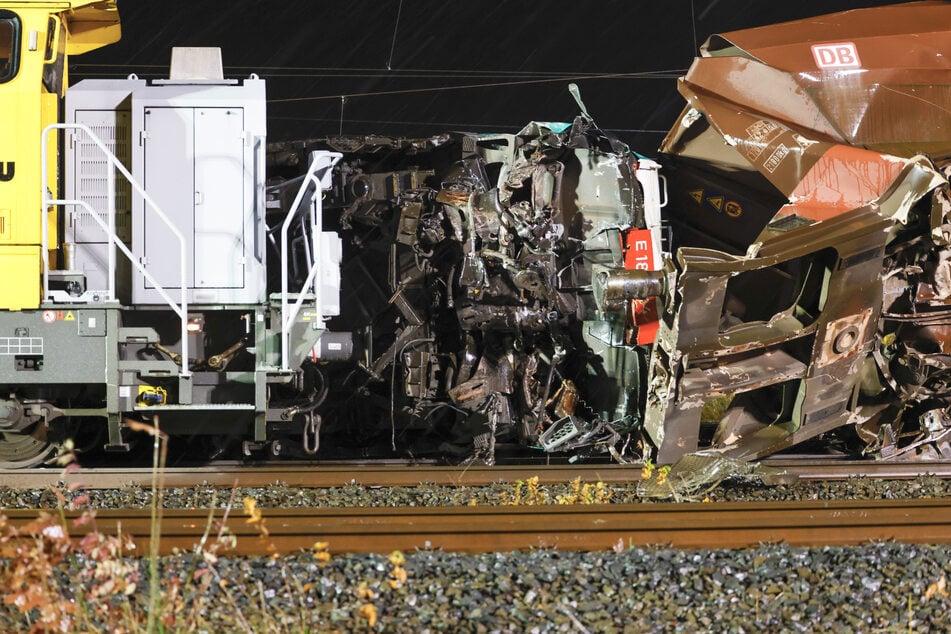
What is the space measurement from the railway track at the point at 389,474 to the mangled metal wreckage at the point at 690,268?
0.28m

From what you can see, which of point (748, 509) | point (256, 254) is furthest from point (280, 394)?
point (748, 509)

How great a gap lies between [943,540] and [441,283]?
397 cm

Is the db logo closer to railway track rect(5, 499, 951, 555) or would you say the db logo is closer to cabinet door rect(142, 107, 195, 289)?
railway track rect(5, 499, 951, 555)

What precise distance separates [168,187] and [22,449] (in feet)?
6.72

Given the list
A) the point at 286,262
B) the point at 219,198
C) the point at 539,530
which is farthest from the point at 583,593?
the point at 219,198

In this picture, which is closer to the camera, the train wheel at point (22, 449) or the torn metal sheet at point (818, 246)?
the torn metal sheet at point (818, 246)

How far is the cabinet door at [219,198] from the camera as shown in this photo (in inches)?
274

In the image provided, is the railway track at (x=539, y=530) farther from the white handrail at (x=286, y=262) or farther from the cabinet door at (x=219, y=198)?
the cabinet door at (x=219, y=198)

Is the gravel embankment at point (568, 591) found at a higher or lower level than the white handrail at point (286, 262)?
lower

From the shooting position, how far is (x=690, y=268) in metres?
6.04

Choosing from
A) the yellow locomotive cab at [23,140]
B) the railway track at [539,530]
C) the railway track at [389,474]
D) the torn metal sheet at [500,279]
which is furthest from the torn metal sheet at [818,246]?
the yellow locomotive cab at [23,140]

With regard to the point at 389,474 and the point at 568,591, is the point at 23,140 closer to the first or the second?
the point at 389,474

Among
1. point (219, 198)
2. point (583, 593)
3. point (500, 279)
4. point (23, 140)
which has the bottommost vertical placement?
point (583, 593)

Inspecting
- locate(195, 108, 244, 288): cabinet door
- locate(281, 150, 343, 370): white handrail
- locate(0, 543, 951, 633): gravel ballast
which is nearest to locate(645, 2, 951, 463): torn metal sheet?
locate(0, 543, 951, 633): gravel ballast
